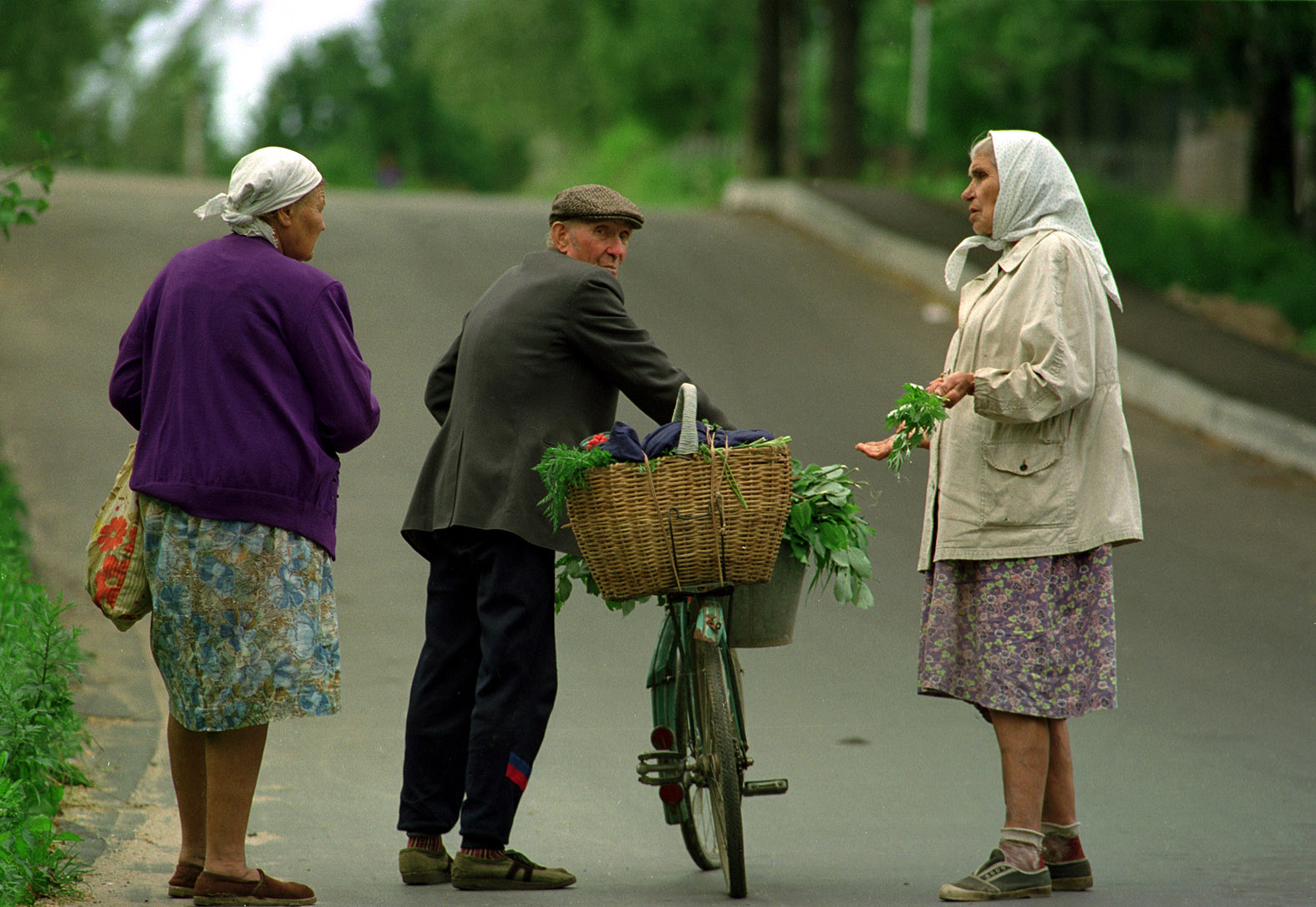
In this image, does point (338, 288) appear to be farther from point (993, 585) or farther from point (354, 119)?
point (354, 119)

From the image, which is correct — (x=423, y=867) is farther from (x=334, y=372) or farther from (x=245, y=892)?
(x=334, y=372)

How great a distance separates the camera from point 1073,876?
16.3 feet

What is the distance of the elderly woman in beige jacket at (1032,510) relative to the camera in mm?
4801

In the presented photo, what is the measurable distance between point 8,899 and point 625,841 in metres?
2.13

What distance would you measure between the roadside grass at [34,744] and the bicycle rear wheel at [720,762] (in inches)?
70.5

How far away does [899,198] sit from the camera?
25.2 meters

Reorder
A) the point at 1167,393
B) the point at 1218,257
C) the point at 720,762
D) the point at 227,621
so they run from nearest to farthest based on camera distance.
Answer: the point at 227,621, the point at 720,762, the point at 1167,393, the point at 1218,257

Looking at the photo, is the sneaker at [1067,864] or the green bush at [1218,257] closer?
the sneaker at [1067,864]

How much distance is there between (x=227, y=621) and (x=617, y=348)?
136cm

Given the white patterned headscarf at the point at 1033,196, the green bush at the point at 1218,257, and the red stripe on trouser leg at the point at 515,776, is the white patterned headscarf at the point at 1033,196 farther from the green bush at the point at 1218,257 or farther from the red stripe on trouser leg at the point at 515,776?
the green bush at the point at 1218,257

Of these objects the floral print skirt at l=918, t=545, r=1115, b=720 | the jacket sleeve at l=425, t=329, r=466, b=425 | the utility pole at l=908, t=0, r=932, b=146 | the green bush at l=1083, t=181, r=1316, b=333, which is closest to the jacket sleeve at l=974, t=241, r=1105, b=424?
the floral print skirt at l=918, t=545, r=1115, b=720

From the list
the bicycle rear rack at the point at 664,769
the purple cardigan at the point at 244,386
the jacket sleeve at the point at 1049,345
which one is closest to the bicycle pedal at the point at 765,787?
the bicycle rear rack at the point at 664,769

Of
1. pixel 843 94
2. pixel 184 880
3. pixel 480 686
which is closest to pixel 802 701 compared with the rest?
pixel 480 686

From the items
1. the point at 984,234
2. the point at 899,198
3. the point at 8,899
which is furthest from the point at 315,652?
the point at 899,198
